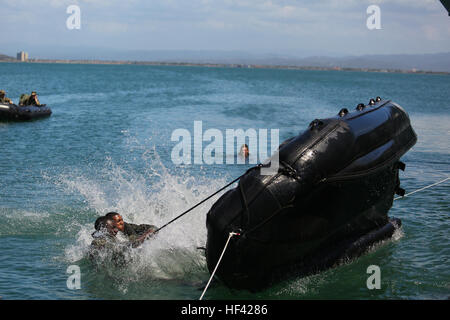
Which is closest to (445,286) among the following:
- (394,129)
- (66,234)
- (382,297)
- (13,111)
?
(382,297)

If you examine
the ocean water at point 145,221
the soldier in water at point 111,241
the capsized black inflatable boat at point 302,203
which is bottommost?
the ocean water at point 145,221

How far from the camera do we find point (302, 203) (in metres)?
7.78

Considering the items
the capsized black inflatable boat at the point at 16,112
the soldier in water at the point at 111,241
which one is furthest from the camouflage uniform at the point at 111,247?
the capsized black inflatable boat at the point at 16,112

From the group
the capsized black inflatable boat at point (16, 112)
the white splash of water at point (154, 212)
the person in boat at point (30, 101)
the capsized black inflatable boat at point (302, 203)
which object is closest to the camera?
the capsized black inflatable boat at point (302, 203)

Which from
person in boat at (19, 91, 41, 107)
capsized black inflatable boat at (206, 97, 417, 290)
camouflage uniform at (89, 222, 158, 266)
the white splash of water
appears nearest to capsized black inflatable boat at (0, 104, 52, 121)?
person in boat at (19, 91, 41, 107)

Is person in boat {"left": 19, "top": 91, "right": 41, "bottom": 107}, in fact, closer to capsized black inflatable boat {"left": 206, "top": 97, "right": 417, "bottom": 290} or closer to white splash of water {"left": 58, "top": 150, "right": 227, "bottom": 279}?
white splash of water {"left": 58, "top": 150, "right": 227, "bottom": 279}

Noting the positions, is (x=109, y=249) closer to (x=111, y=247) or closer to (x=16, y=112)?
(x=111, y=247)

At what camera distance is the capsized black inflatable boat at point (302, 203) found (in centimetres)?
757

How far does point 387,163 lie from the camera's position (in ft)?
28.8

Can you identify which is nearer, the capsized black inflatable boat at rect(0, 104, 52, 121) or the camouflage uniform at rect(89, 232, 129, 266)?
the camouflage uniform at rect(89, 232, 129, 266)

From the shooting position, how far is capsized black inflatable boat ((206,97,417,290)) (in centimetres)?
757

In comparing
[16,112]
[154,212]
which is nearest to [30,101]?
[16,112]

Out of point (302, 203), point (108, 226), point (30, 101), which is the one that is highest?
point (30, 101)

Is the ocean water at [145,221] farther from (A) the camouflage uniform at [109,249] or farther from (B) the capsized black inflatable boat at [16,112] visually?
(B) the capsized black inflatable boat at [16,112]
